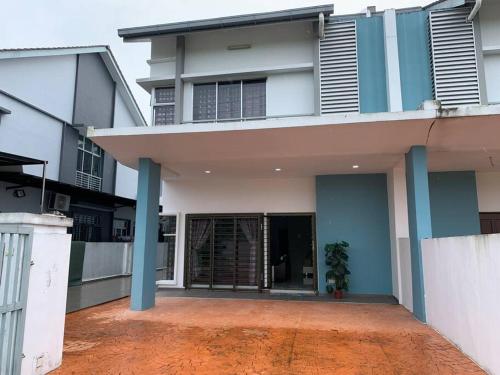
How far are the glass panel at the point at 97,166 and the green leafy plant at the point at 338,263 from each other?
9860 mm

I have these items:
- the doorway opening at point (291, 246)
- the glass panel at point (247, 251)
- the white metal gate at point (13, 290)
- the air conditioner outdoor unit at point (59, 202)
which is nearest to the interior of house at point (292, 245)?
the doorway opening at point (291, 246)

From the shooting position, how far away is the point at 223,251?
373 inches

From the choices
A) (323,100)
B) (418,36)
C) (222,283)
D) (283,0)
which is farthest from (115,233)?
(418,36)

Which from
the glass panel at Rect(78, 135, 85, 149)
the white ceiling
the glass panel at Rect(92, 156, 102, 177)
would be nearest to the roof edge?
the white ceiling

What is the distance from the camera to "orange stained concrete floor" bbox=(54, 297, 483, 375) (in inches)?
156

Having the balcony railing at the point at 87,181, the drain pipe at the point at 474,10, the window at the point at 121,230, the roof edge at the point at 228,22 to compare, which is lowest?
the window at the point at 121,230

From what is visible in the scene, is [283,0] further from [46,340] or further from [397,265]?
[46,340]

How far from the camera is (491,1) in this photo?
8156mm

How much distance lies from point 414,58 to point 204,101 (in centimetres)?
512

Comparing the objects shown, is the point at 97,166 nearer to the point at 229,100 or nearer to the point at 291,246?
the point at 229,100

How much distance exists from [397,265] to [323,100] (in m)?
4.05

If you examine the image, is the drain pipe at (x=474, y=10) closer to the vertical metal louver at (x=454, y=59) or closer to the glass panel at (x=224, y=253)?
the vertical metal louver at (x=454, y=59)

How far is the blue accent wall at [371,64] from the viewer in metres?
8.41

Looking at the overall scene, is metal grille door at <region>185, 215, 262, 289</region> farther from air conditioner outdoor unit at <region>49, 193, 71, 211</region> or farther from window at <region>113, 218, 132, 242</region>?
window at <region>113, 218, 132, 242</region>
